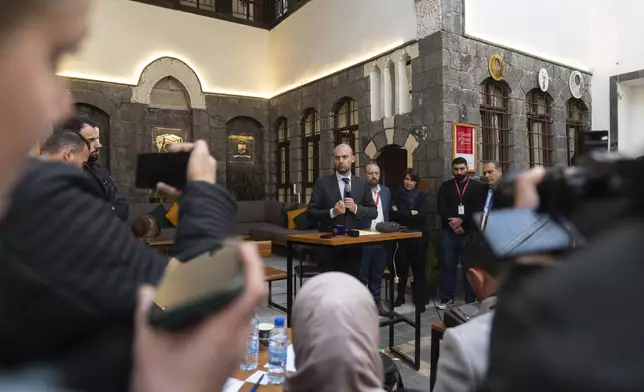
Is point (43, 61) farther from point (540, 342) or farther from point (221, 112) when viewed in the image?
point (221, 112)

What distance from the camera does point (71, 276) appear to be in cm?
50

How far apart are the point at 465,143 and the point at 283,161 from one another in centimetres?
513

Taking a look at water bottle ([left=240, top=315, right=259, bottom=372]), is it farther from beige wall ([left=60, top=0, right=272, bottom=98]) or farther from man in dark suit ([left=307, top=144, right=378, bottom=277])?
beige wall ([left=60, top=0, right=272, bottom=98])

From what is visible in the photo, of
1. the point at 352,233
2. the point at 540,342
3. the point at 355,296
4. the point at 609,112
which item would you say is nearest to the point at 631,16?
the point at 609,112

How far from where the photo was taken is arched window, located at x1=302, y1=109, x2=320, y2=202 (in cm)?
877

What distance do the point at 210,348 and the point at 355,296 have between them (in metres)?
0.82

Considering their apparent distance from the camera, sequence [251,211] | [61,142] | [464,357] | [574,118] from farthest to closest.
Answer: [251,211]
[574,118]
[61,142]
[464,357]

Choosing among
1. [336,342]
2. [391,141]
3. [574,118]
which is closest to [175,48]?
[391,141]

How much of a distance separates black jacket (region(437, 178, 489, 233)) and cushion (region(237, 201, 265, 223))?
17.3 ft

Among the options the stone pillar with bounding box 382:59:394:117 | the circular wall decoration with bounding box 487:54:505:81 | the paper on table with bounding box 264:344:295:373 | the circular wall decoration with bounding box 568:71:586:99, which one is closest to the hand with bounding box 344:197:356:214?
the paper on table with bounding box 264:344:295:373

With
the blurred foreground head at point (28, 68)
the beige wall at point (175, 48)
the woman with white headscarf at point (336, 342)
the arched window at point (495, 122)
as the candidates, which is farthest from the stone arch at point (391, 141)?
Result: the blurred foreground head at point (28, 68)

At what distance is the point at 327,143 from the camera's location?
26.8 ft

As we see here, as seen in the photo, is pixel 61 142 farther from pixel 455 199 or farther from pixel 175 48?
pixel 175 48

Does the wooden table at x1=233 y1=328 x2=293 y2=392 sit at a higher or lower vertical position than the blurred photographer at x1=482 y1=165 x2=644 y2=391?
lower
